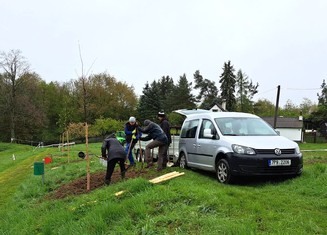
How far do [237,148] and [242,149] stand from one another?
0.40 feet

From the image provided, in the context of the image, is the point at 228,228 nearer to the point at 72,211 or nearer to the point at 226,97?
the point at 72,211

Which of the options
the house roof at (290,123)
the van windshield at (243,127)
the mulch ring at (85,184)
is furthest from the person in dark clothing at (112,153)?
the house roof at (290,123)

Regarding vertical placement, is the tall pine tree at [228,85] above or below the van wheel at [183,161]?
above

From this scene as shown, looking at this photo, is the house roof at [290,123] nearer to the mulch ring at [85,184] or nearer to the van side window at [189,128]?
the van side window at [189,128]

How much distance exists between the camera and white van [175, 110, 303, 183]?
26.9 feet

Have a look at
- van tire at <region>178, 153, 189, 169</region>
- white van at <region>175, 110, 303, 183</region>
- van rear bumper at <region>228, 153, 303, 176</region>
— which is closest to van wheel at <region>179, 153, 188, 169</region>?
van tire at <region>178, 153, 189, 169</region>

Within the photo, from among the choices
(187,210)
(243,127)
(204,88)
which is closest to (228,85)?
(204,88)

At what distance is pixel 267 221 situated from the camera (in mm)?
5367

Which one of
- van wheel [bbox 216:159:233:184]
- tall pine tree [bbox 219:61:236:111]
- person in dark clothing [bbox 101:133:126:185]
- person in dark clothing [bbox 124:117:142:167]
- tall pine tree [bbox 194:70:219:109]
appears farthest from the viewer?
tall pine tree [bbox 194:70:219:109]

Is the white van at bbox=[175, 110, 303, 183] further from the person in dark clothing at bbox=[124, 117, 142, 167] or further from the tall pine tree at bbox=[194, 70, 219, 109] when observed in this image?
the tall pine tree at bbox=[194, 70, 219, 109]

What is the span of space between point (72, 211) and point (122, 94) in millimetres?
59314

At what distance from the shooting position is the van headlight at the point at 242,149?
822 centimetres

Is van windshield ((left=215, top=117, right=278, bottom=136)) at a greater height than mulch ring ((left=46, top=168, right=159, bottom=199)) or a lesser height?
greater

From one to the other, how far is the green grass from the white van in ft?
1.33
